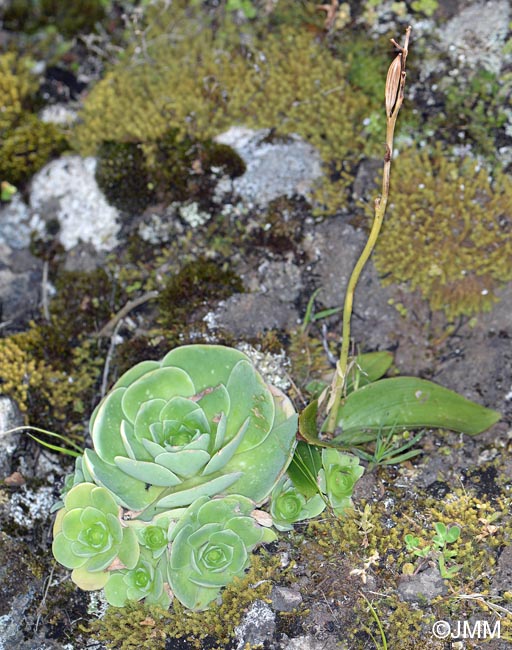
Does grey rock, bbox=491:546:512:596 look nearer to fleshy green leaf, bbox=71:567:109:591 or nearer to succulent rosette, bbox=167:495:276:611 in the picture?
succulent rosette, bbox=167:495:276:611

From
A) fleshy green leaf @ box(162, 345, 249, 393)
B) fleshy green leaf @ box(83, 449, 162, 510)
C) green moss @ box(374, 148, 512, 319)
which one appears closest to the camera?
fleshy green leaf @ box(83, 449, 162, 510)

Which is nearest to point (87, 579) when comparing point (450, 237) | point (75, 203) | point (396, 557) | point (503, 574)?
point (396, 557)

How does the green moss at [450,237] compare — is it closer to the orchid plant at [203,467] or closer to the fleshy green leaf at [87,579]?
the orchid plant at [203,467]

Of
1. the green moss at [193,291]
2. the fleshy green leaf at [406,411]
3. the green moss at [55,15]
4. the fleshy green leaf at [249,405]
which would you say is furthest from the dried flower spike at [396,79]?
the green moss at [55,15]

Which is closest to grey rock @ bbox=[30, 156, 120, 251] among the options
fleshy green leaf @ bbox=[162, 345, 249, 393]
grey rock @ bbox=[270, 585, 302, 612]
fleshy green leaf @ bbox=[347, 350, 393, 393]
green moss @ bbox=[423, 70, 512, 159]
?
fleshy green leaf @ bbox=[162, 345, 249, 393]

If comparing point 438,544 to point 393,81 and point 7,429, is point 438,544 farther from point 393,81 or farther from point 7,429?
point 7,429

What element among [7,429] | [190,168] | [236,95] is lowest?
[7,429]

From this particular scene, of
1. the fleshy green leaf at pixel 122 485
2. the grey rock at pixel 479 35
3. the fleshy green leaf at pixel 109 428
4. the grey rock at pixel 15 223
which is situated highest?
the grey rock at pixel 479 35
